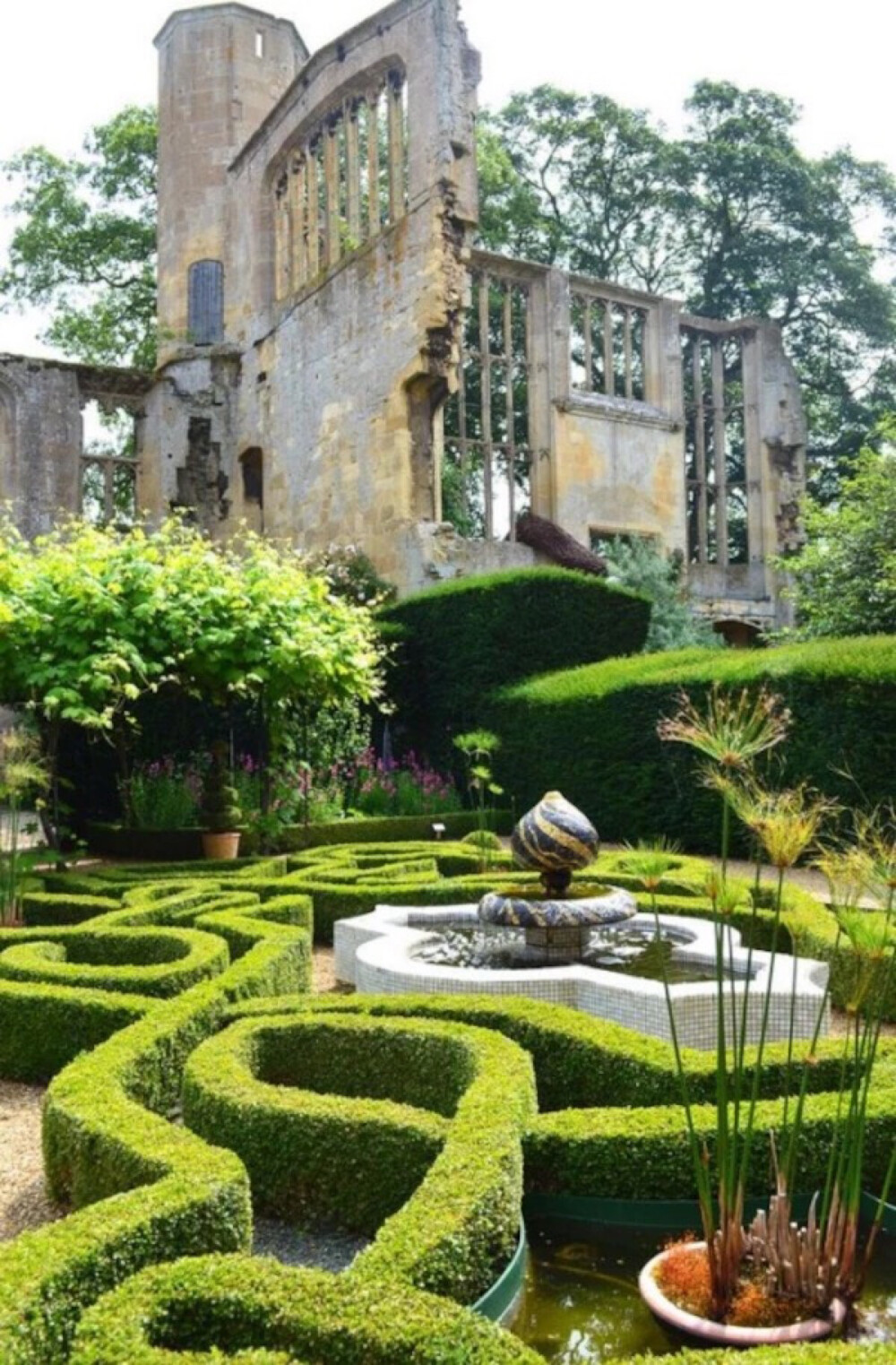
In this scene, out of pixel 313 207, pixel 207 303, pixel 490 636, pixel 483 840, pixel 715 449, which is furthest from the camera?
pixel 715 449

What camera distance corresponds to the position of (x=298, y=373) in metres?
21.9

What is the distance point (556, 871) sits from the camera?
18.2 feet

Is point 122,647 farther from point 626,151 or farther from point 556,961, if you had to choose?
point 626,151

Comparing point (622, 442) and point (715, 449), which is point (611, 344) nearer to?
point (622, 442)

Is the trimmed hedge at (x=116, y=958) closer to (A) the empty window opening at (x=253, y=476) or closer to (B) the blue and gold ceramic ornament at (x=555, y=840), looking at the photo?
(B) the blue and gold ceramic ornament at (x=555, y=840)

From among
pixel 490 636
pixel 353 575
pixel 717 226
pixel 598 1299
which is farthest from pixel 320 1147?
pixel 717 226

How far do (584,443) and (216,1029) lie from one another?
2055 cm

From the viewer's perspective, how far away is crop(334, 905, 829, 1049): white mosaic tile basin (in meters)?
4.65

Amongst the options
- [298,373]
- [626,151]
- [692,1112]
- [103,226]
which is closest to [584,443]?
[298,373]

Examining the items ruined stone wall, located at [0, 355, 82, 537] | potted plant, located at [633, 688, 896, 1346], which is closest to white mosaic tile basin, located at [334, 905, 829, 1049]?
potted plant, located at [633, 688, 896, 1346]

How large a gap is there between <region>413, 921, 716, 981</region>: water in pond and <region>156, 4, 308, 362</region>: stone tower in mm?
21043

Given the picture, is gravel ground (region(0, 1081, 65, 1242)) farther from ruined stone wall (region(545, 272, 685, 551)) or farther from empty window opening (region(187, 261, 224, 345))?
empty window opening (region(187, 261, 224, 345))

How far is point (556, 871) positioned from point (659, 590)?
592 inches

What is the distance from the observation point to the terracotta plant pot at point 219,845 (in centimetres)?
996
